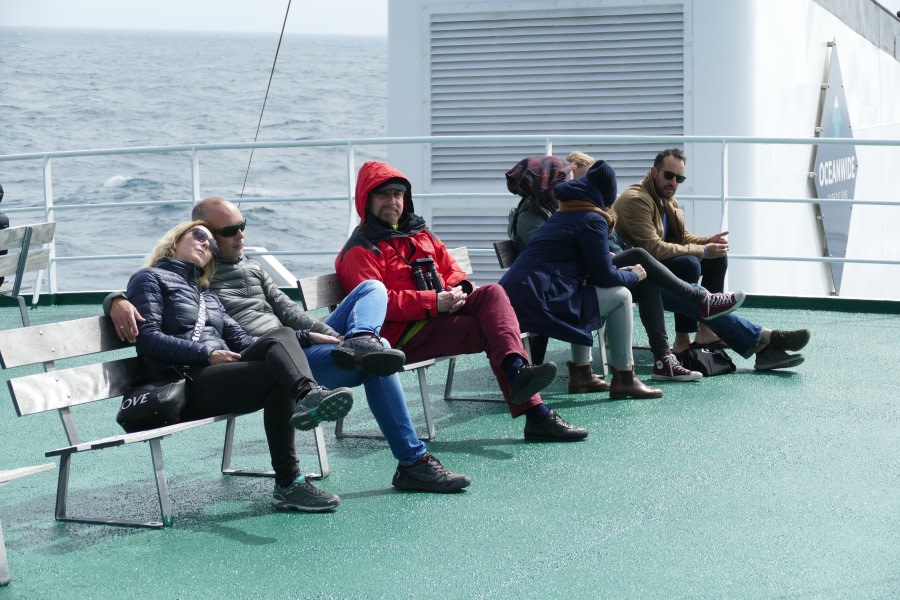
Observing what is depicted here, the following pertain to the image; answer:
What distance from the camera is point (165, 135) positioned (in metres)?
53.7

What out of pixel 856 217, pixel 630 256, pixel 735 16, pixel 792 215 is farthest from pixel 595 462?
pixel 856 217

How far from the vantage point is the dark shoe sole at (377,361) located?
418 cm

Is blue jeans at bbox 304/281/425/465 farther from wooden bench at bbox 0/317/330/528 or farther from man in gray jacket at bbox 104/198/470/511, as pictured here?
wooden bench at bbox 0/317/330/528

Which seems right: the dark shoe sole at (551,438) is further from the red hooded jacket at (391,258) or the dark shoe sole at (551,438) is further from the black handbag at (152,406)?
the black handbag at (152,406)

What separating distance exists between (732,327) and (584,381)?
0.85 metres

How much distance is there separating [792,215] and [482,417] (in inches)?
247

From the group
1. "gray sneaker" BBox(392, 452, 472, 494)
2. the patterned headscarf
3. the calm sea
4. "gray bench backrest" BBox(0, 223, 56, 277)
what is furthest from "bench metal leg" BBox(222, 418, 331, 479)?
the calm sea

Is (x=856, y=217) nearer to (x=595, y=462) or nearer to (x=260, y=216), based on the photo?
→ (x=595, y=462)

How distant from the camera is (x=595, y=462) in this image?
180 inches

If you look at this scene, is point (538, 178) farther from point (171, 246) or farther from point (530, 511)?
point (530, 511)

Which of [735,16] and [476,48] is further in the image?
[476,48]

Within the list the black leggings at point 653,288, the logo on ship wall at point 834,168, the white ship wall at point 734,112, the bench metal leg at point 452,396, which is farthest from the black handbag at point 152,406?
the logo on ship wall at point 834,168

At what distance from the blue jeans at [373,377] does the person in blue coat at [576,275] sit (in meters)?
0.91

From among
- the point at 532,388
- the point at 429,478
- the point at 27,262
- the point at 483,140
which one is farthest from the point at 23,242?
the point at 429,478
